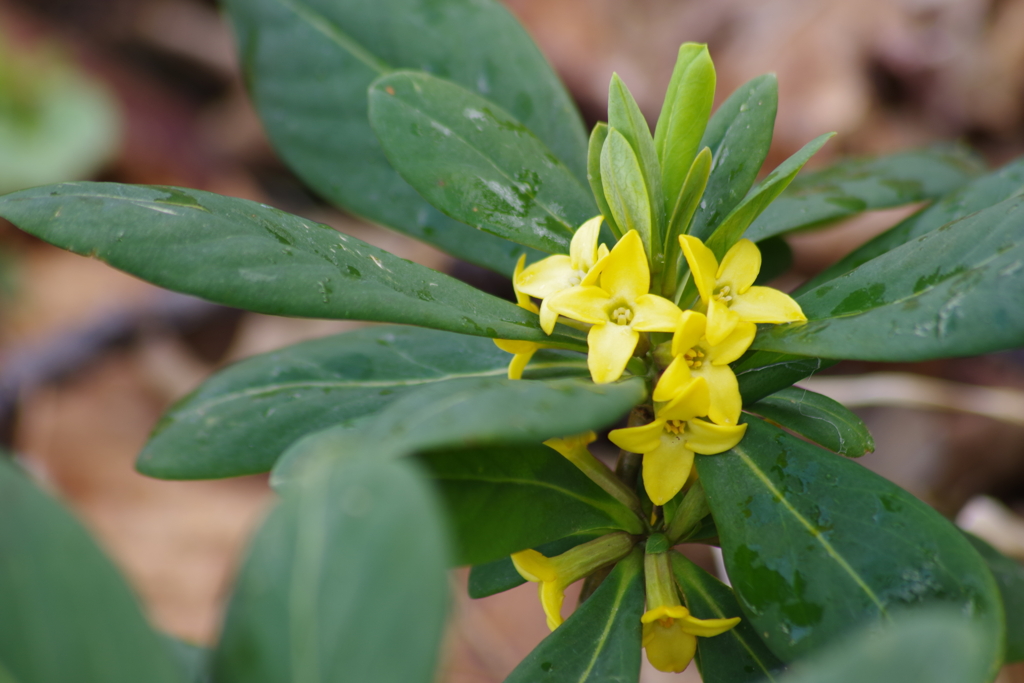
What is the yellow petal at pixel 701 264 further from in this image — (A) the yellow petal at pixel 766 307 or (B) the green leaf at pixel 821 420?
(B) the green leaf at pixel 821 420

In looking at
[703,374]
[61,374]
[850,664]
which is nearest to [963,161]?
[703,374]

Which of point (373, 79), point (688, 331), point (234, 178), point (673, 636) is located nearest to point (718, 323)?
point (688, 331)

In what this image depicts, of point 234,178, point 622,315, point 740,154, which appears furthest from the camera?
point 234,178

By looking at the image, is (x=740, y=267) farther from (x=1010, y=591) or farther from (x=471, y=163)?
(x=1010, y=591)

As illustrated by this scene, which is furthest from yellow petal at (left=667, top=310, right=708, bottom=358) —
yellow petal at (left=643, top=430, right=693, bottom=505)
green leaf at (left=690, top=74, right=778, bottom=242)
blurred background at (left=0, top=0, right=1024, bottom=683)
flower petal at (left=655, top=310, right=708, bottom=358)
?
blurred background at (left=0, top=0, right=1024, bottom=683)

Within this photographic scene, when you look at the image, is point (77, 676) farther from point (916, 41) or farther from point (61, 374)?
point (916, 41)

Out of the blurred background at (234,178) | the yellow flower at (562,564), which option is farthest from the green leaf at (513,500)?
the blurred background at (234,178)
